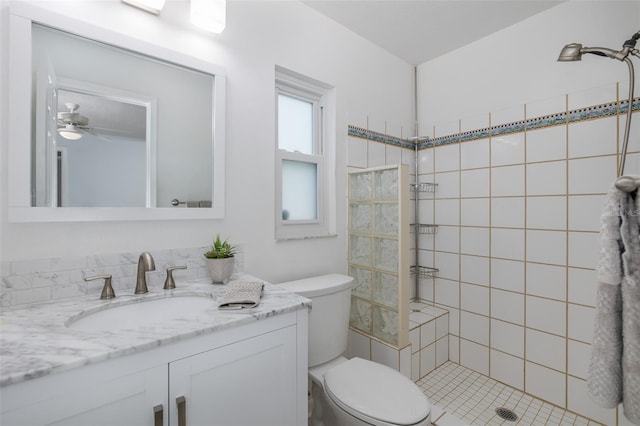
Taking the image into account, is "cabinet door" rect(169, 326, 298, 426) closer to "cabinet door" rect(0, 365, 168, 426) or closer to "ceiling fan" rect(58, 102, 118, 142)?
"cabinet door" rect(0, 365, 168, 426)

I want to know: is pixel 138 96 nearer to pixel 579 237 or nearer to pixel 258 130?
pixel 258 130

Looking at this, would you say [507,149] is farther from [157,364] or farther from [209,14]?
[157,364]

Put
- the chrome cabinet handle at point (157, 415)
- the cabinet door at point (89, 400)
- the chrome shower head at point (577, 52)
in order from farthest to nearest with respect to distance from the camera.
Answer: the chrome shower head at point (577, 52), the chrome cabinet handle at point (157, 415), the cabinet door at point (89, 400)

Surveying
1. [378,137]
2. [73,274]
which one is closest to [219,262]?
[73,274]

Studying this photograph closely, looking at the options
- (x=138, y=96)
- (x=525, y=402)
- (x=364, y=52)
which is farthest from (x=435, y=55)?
(x=525, y=402)

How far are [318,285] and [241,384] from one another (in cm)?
66

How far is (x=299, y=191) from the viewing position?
5.78ft

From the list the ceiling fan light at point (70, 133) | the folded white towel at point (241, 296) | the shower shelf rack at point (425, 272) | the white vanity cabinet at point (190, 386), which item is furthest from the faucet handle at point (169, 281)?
the shower shelf rack at point (425, 272)

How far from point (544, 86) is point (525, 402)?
1.88 m

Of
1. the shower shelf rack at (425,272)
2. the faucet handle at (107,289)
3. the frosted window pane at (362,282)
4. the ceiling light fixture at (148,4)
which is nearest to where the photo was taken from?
the faucet handle at (107,289)

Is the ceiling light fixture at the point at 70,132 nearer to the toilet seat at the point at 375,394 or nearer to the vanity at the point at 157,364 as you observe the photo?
the vanity at the point at 157,364

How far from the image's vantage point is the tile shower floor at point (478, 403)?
1538 millimetres

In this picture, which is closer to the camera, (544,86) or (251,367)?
(251,367)

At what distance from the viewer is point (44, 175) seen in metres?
0.98
